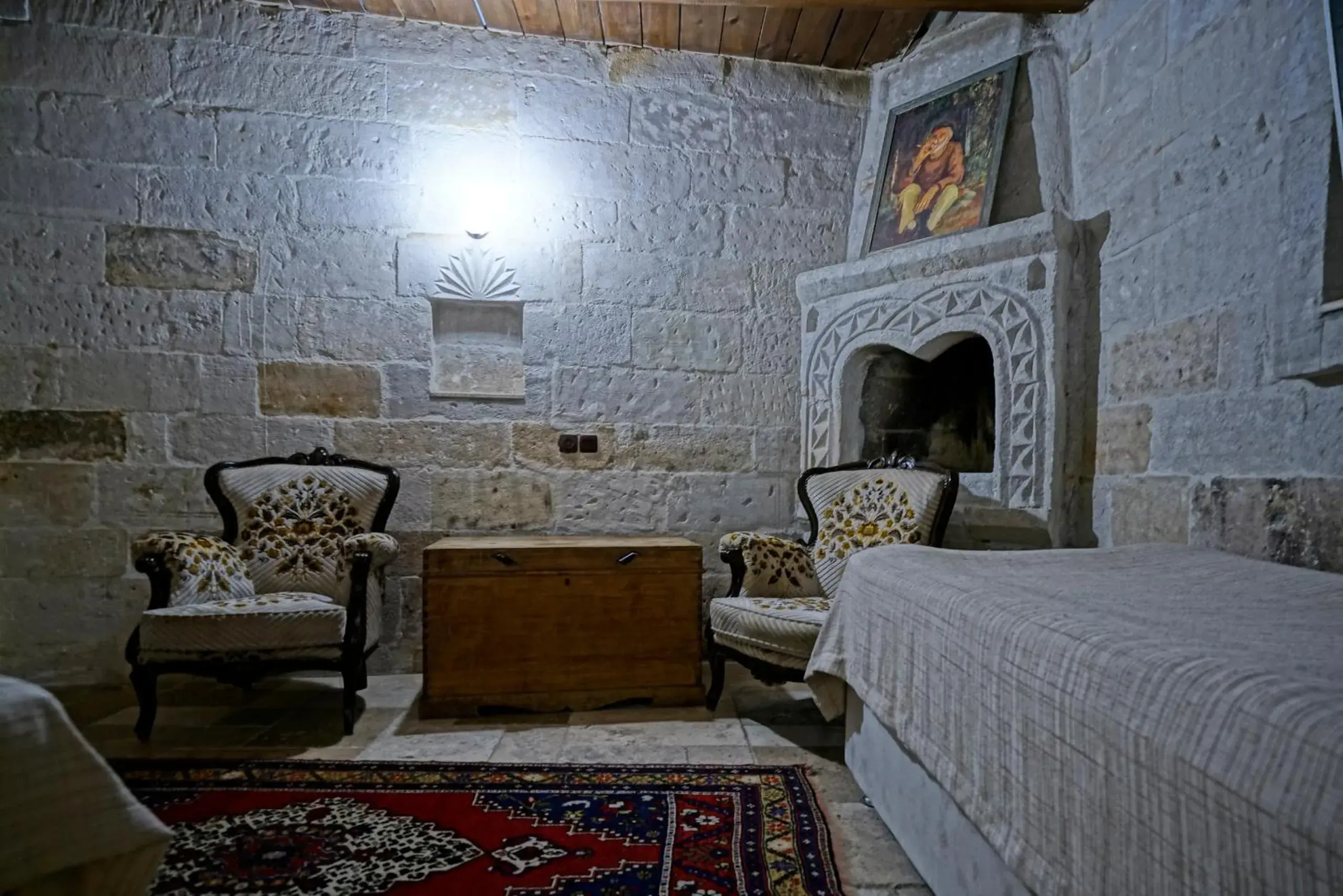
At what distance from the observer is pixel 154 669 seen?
241 cm

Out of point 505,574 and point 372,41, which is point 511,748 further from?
point 372,41

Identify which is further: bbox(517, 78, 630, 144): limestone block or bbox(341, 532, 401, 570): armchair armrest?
bbox(517, 78, 630, 144): limestone block

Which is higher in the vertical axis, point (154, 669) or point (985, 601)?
point (985, 601)

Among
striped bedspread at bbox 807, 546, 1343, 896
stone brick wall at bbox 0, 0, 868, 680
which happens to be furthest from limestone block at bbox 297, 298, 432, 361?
striped bedspread at bbox 807, 546, 1343, 896

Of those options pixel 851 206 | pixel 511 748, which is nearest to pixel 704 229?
pixel 851 206

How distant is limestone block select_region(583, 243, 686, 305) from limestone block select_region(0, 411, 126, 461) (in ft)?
7.52

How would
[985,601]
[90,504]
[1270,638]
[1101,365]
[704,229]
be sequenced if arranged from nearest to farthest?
[1270,638]
[985,601]
[1101,365]
[90,504]
[704,229]

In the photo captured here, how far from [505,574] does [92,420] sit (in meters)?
2.17

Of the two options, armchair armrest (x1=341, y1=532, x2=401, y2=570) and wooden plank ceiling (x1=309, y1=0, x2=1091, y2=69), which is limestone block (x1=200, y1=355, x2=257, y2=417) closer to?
armchair armrest (x1=341, y1=532, x2=401, y2=570)

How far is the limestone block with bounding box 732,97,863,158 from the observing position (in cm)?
362

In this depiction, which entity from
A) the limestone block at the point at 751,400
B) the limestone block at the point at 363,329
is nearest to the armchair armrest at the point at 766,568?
the limestone block at the point at 751,400

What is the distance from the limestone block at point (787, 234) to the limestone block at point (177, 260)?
7.89ft

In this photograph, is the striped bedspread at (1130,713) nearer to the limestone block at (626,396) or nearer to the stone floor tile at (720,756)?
the stone floor tile at (720,756)

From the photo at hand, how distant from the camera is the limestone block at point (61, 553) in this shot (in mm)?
3105
